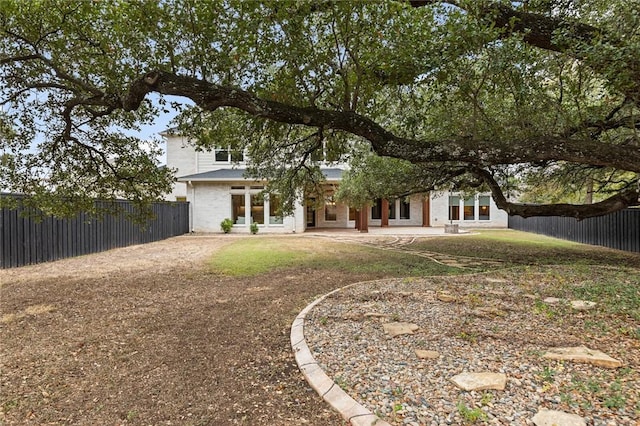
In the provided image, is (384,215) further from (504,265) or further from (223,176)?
(504,265)

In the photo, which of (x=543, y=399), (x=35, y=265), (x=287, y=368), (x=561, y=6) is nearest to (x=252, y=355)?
(x=287, y=368)

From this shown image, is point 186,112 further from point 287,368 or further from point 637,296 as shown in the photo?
point 637,296

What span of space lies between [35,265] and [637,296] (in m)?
12.1

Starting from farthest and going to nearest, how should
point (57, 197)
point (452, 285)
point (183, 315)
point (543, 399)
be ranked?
point (57, 197), point (452, 285), point (183, 315), point (543, 399)

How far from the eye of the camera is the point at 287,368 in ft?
10.2

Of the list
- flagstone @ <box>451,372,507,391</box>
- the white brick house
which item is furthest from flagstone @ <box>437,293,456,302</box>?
the white brick house

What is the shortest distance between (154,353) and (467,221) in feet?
75.8

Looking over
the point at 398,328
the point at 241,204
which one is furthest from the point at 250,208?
the point at 398,328

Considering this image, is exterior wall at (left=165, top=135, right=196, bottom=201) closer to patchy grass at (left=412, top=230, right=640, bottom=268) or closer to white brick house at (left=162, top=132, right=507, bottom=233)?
white brick house at (left=162, top=132, right=507, bottom=233)

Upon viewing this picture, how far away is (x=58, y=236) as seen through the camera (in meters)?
9.45

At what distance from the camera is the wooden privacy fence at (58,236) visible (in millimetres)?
8016

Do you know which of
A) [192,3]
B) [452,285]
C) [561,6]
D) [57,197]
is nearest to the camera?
[192,3]

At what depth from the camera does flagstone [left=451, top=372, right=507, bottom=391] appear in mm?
2471

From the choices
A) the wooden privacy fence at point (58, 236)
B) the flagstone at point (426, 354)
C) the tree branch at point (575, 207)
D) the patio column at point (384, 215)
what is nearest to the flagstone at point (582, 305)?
the flagstone at point (426, 354)
